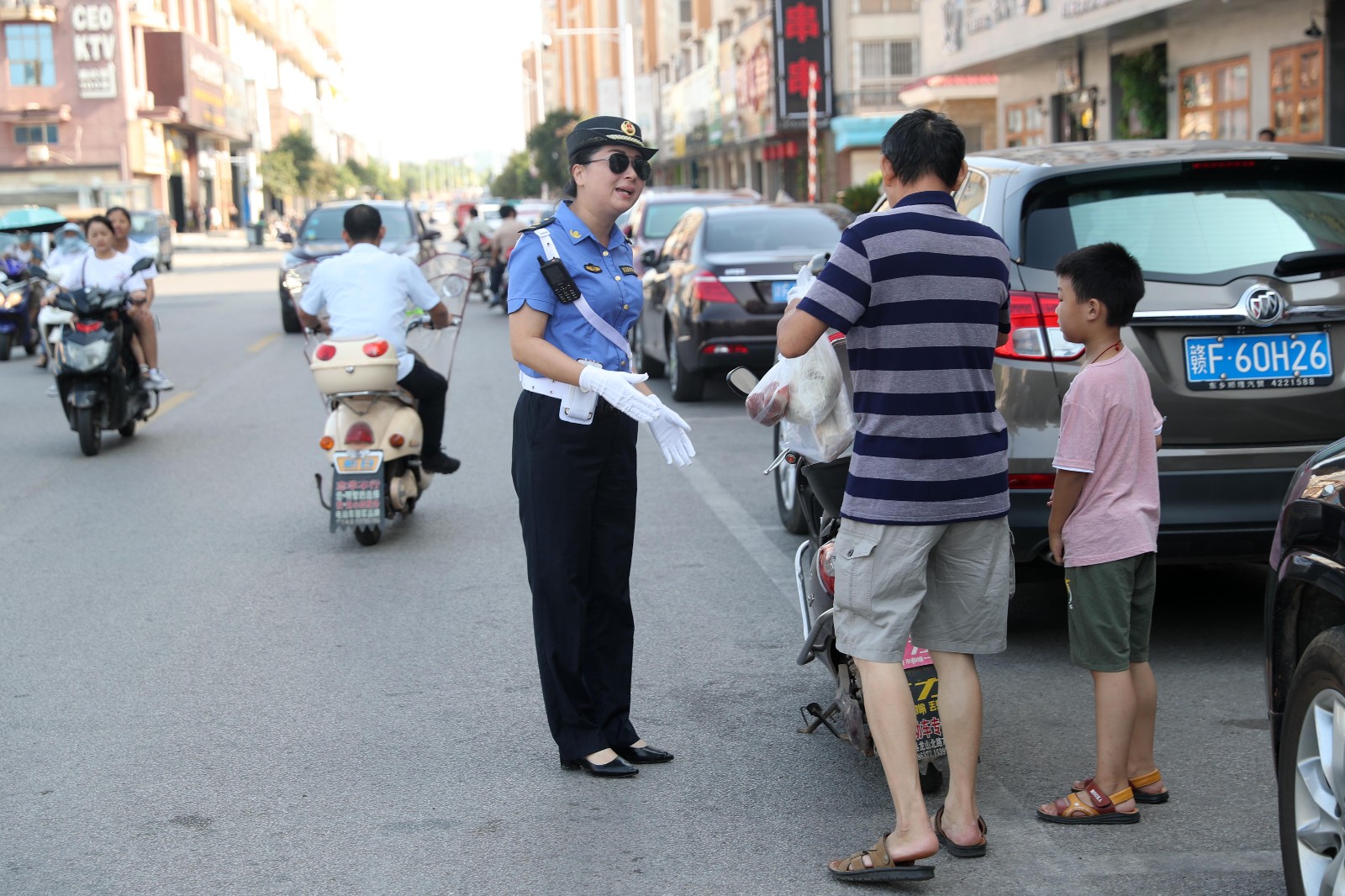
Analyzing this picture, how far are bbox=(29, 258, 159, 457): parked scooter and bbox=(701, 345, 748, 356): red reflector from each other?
13.8ft

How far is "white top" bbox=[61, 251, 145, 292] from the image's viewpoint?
37.1 feet

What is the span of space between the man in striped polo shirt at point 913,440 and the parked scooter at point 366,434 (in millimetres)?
4253

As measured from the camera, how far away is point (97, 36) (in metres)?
66.7

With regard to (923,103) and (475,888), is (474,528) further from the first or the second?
(923,103)

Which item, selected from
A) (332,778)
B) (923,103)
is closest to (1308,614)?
(332,778)

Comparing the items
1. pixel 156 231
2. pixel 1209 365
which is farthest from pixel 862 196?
pixel 156 231

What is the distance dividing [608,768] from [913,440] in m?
1.50

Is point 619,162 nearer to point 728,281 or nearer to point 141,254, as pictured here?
point 728,281

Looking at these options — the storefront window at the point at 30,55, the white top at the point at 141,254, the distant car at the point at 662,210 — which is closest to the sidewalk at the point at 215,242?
the storefront window at the point at 30,55

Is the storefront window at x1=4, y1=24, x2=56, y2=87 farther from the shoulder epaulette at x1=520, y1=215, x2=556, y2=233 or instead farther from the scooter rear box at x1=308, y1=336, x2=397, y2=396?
the shoulder epaulette at x1=520, y1=215, x2=556, y2=233

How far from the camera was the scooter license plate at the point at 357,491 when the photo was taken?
7.49 metres

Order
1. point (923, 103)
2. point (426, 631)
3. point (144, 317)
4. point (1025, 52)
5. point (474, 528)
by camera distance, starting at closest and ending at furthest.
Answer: point (426, 631)
point (474, 528)
point (144, 317)
point (1025, 52)
point (923, 103)

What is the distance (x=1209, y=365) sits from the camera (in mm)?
5133

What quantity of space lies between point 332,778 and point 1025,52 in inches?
891
